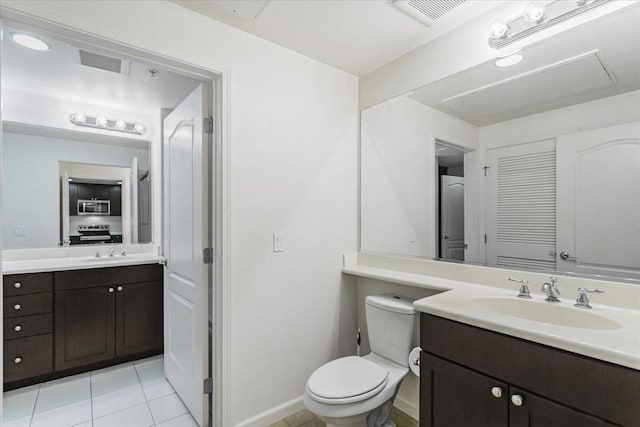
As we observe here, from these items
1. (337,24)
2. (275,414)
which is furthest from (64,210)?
(337,24)

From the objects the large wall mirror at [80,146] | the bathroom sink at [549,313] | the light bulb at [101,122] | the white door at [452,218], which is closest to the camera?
the bathroom sink at [549,313]

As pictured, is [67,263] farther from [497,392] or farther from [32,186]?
[497,392]

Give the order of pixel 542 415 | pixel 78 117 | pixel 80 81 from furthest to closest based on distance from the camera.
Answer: pixel 78 117 < pixel 80 81 < pixel 542 415

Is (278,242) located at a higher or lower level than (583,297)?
higher

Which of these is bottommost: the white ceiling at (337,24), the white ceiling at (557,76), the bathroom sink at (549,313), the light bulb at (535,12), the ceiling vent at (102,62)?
the bathroom sink at (549,313)

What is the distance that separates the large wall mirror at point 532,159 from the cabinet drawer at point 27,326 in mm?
2578

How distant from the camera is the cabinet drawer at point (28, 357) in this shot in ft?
7.13

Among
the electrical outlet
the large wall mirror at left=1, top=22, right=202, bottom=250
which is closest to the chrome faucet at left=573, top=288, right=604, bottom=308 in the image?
the electrical outlet

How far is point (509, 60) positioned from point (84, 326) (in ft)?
11.1

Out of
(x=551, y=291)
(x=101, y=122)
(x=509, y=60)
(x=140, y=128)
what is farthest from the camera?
(x=140, y=128)

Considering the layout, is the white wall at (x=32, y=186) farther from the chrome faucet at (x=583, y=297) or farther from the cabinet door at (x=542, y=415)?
the chrome faucet at (x=583, y=297)

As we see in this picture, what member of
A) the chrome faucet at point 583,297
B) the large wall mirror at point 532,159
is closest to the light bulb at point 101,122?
the large wall mirror at point 532,159

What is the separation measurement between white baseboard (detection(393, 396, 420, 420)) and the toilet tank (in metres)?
0.39

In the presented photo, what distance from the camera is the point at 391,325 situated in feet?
5.97
